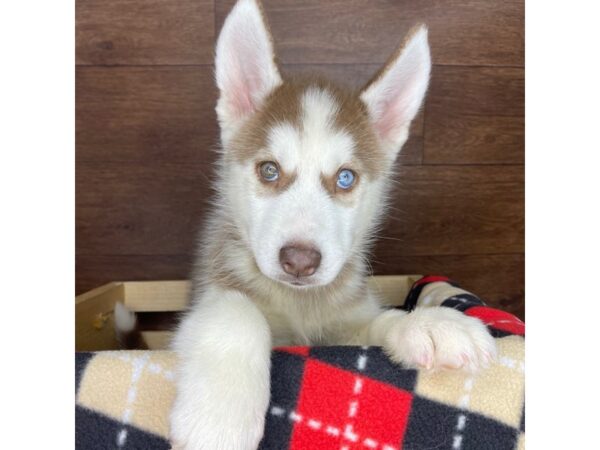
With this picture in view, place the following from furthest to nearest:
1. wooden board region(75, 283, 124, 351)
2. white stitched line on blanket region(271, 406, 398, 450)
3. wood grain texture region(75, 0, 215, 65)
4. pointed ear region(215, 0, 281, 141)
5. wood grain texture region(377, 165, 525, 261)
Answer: wood grain texture region(377, 165, 525, 261) < wood grain texture region(75, 0, 215, 65) < wooden board region(75, 283, 124, 351) < pointed ear region(215, 0, 281, 141) < white stitched line on blanket region(271, 406, 398, 450)

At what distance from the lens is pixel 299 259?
4.90ft

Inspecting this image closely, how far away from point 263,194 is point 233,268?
307 mm

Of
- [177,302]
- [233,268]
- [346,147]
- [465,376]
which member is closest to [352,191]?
[346,147]

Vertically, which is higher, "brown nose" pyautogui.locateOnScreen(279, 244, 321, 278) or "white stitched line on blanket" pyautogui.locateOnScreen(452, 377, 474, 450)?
"brown nose" pyautogui.locateOnScreen(279, 244, 321, 278)

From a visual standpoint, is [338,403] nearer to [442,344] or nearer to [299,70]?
[442,344]

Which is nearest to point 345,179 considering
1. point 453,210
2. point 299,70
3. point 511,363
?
point 511,363

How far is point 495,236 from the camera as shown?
3.33 meters

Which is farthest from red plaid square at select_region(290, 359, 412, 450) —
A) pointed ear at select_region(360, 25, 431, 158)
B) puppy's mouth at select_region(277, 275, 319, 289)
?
pointed ear at select_region(360, 25, 431, 158)

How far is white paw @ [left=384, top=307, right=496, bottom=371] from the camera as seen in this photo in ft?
4.49

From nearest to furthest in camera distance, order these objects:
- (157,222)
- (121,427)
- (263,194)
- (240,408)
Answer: (240,408)
(121,427)
(263,194)
(157,222)

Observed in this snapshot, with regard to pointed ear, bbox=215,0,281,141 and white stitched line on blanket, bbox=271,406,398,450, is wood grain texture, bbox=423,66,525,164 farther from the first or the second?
white stitched line on blanket, bbox=271,406,398,450

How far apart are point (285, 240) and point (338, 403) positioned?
471mm

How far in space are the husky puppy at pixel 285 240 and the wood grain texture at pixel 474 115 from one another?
1.05 m

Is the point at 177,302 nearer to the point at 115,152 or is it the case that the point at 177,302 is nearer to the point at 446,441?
the point at 115,152
